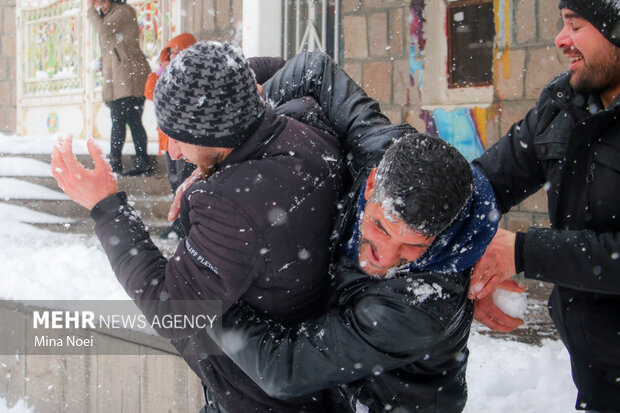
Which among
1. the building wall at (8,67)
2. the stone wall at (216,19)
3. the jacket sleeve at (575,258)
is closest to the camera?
the jacket sleeve at (575,258)

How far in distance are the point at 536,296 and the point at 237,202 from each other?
11.3 feet

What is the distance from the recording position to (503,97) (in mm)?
4906

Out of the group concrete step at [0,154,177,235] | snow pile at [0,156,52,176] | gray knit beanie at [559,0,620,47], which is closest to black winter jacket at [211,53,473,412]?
gray knit beanie at [559,0,620,47]

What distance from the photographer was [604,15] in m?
1.70

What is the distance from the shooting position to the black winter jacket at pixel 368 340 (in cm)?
144

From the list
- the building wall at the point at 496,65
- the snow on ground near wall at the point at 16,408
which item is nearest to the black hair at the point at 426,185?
the building wall at the point at 496,65

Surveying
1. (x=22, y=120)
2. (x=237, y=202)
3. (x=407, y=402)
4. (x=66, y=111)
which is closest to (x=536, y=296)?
(x=407, y=402)

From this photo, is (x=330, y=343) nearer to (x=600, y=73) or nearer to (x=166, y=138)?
(x=600, y=73)

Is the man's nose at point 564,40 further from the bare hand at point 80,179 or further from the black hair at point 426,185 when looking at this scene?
the bare hand at point 80,179

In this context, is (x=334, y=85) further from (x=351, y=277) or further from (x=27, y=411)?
(x=27, y=411)

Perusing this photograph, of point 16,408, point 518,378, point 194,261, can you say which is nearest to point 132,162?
point 16,408

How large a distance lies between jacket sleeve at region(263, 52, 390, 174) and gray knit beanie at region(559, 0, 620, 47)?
0.67 meters

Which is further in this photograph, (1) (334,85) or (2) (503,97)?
(2) (503,97)

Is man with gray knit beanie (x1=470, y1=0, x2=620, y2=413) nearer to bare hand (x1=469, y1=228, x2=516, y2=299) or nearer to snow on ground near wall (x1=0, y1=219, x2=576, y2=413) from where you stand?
bare hand (x1=469, y1=228, x2=516, y2=299)
